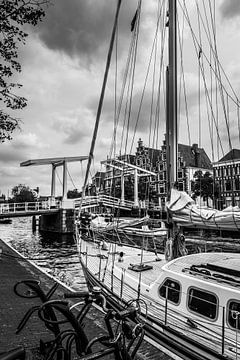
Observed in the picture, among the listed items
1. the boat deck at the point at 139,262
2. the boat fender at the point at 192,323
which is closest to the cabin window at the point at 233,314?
the boat fender at the point at 192,323

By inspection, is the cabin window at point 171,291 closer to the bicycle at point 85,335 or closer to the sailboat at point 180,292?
the sailboat at point 180,292

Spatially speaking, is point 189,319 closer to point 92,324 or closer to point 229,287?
point 229,287

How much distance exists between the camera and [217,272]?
729cm

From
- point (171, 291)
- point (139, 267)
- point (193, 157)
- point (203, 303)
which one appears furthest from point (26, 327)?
point (193, 157)

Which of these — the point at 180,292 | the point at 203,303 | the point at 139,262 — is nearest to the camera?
the point at 203,303

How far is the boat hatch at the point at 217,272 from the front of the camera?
6654 mm

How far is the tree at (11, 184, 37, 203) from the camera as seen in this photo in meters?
138

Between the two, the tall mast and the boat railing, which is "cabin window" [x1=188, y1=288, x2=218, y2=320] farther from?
the tall mast

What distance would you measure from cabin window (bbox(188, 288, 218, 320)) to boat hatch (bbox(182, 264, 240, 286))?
1.50ft

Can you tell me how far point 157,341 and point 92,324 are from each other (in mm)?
1566

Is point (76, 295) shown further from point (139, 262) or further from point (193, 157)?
point (193, 157)

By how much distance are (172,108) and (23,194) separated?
14441 cm

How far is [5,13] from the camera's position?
8.80 m

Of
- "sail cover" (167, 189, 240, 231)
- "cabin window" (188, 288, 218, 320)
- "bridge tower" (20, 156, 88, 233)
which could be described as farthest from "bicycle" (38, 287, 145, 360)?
"bridge tower" (20, 156, 88, 233)
